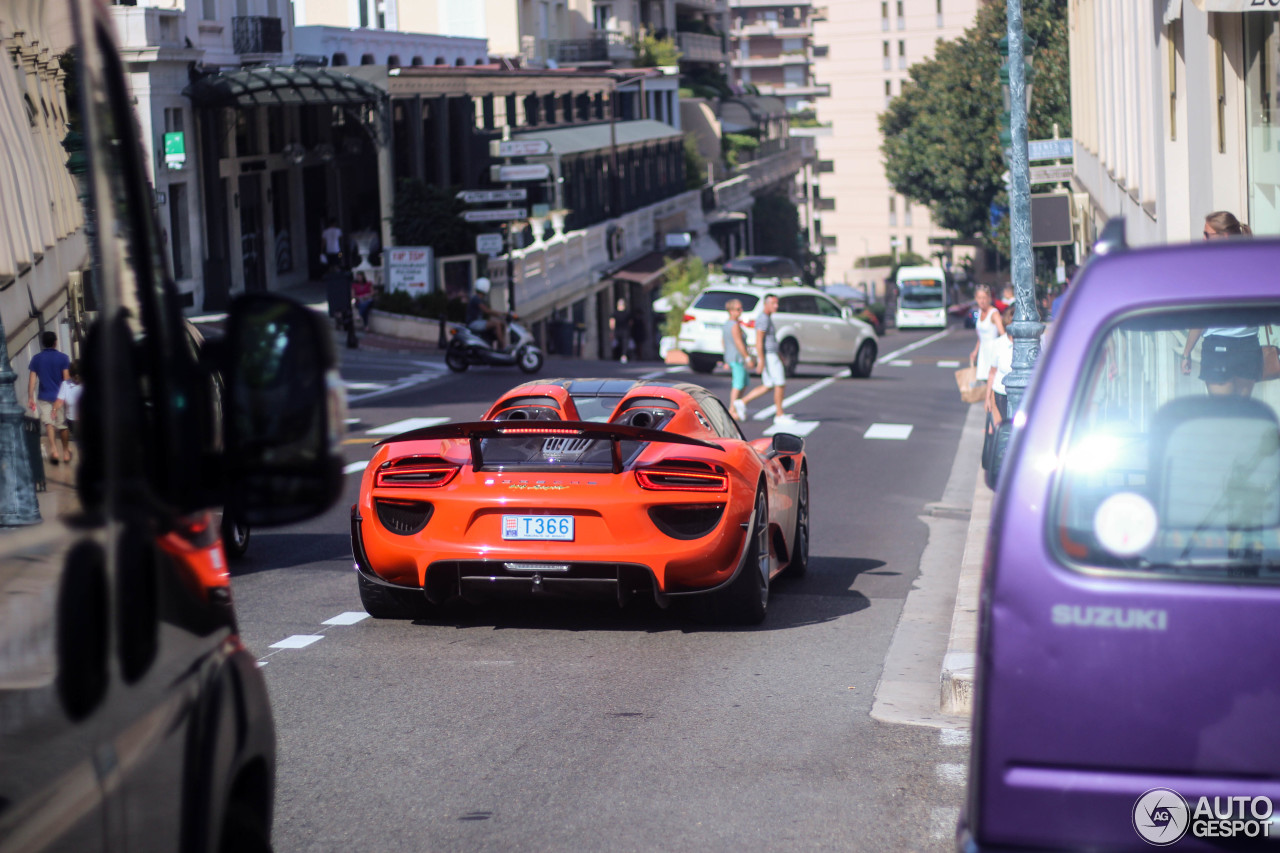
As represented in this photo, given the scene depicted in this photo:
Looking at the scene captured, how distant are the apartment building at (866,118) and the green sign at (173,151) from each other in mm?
95193

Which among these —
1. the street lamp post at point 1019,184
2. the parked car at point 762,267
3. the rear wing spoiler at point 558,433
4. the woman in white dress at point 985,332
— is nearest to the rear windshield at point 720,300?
the woman in white dress at point 985,332

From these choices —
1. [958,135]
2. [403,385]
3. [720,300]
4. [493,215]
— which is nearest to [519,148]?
[493,215]

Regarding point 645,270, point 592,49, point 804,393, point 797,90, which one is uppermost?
point 797,90

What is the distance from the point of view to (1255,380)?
181 inches

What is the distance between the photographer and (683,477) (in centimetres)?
870

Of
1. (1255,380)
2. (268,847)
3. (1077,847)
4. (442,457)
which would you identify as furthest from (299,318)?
(442,457)

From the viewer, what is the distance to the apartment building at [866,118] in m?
128

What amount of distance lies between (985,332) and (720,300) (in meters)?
16.0

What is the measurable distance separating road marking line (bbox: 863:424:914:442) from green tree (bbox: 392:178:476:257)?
2266 cm

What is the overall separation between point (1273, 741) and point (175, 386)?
216cm

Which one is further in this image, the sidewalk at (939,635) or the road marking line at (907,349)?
the road marking line at (907,349)

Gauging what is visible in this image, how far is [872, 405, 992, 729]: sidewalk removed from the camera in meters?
7.21

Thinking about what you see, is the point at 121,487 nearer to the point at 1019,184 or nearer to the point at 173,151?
the point at 1019,184

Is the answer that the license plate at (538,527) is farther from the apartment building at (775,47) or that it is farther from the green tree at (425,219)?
the apartment building at (775,47)
